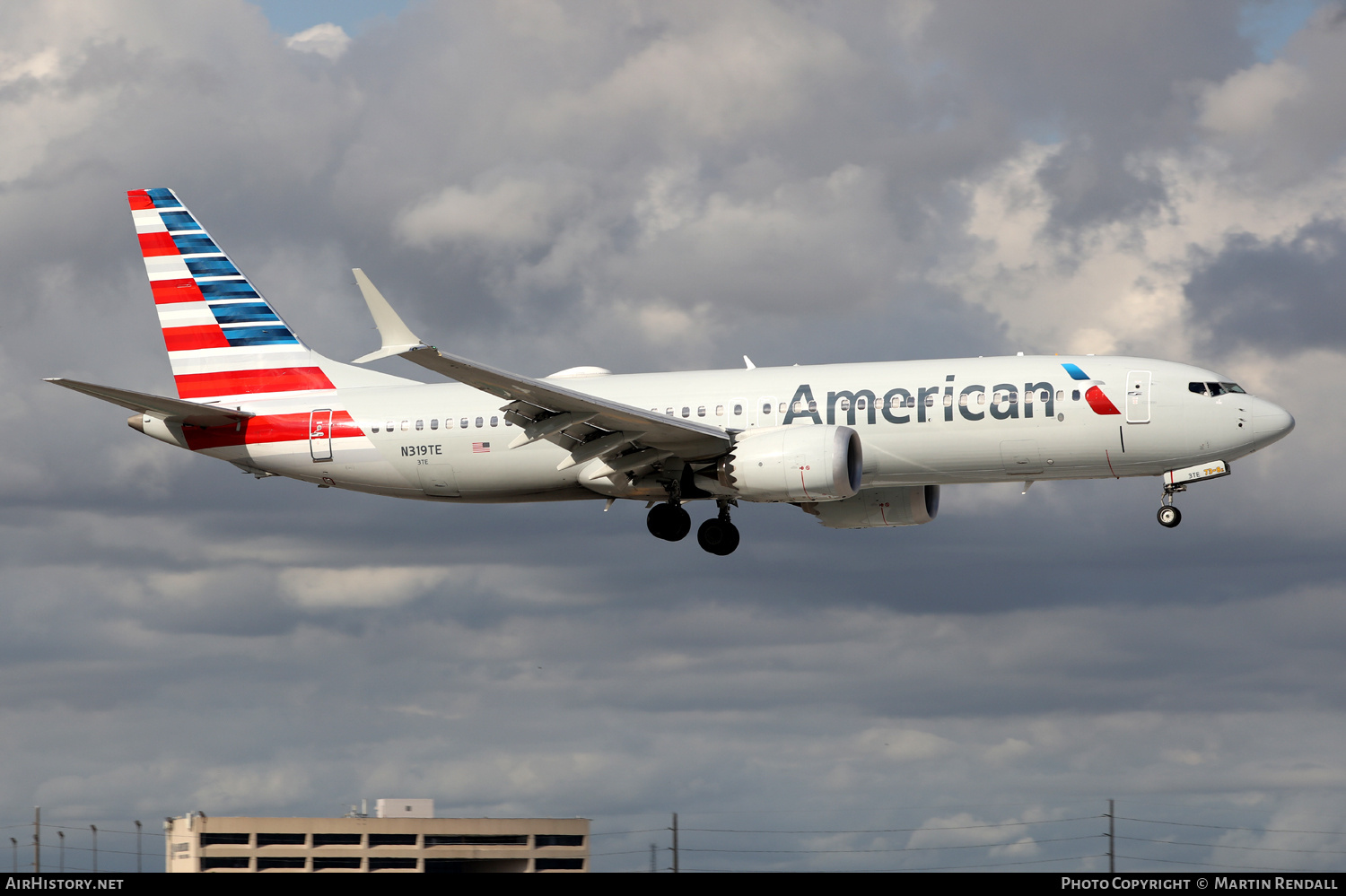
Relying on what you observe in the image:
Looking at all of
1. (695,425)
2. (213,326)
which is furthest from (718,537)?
(213,326)

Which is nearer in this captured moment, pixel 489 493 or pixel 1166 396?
pixel 1166 396

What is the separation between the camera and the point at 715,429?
44.3 meters

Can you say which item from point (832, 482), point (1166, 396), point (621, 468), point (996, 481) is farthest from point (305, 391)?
point (1166, 396)

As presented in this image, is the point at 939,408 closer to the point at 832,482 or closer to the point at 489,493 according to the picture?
the point at 832,482

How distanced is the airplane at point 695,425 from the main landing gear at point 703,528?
2.5 inches

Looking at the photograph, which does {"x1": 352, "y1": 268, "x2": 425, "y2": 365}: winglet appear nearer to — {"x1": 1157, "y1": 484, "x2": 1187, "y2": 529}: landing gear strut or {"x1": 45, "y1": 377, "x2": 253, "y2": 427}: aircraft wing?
{"x1": 45, "y1": 377, "x2": 253, "y2": 427}: aircraft wing

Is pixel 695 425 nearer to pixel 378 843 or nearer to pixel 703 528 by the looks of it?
pixel 703 528

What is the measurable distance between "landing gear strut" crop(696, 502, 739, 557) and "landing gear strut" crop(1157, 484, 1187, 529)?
1222 centimetres

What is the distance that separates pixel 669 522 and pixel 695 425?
4923 millimetres

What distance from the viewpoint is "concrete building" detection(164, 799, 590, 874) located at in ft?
257

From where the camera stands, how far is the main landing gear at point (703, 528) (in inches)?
1890

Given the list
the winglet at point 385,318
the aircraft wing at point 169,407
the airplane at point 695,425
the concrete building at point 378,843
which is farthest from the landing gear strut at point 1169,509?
the concrete building at point 378,843
